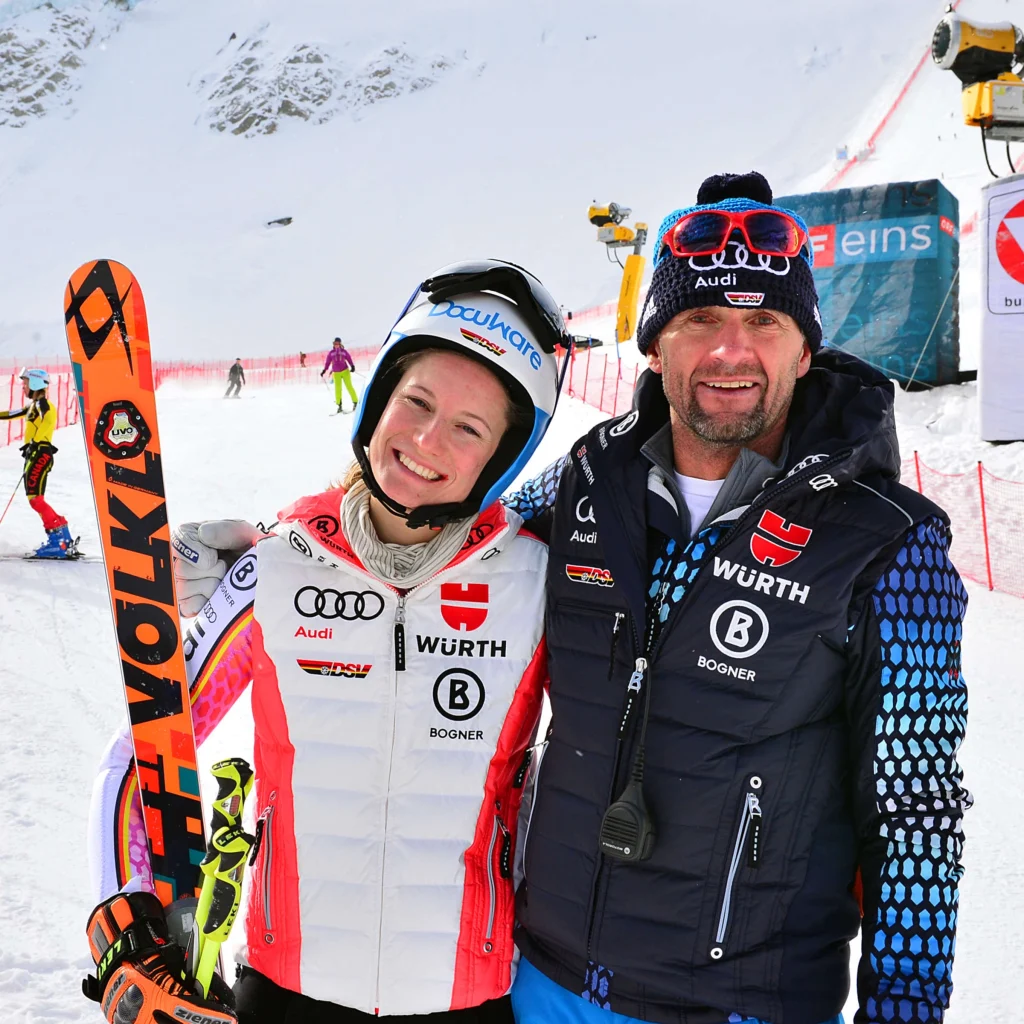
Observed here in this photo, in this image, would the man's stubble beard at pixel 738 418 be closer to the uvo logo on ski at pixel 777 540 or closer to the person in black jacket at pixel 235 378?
the uvo logo on ski at pixel 777 540

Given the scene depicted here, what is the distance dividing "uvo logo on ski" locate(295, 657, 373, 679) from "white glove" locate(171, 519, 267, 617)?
1.25 feet

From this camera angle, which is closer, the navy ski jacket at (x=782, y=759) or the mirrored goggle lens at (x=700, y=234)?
the navy ski jacket at (x=782, y=759)

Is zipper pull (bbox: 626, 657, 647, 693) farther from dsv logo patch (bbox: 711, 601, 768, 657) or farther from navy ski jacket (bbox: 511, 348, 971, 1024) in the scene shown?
dsv logo patch (bbox: 711, 601, 768, 657)

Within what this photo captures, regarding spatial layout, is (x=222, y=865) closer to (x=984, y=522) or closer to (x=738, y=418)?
(x=738, y=418)

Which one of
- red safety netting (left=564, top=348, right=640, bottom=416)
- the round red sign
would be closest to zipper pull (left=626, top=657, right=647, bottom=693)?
the round red sign

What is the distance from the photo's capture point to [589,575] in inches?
74.4

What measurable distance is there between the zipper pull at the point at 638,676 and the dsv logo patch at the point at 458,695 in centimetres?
32

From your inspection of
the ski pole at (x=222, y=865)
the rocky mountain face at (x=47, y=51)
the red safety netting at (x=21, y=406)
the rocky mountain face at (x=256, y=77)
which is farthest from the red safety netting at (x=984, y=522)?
the rocky mountain face at (x=47, y=51)

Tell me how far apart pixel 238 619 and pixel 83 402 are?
0.97 metres

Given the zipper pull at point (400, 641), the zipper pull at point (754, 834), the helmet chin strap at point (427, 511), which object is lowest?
the zipper pull at point (754, 834)

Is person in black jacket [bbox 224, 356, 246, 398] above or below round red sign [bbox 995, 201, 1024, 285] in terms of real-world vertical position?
below

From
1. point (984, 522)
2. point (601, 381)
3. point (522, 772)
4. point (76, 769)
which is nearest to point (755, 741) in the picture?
point (522, 772)

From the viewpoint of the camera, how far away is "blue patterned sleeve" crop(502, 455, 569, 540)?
87.0 inches

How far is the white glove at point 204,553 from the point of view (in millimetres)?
2205
